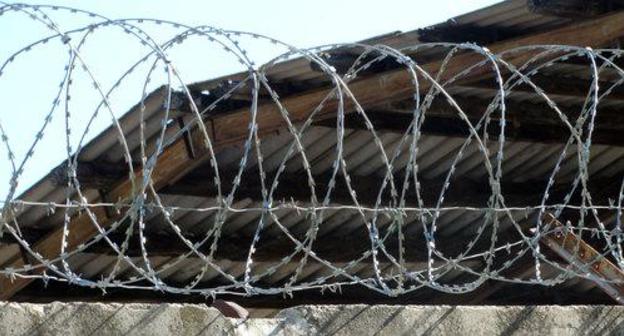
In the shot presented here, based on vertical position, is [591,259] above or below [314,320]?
below

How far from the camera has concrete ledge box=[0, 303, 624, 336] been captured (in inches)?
203

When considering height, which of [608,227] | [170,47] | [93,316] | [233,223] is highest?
[170,47]

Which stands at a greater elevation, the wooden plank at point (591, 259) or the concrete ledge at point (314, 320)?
the concrete ledge at point (314, 320)

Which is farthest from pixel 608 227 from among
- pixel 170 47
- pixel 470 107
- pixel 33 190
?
pixel 170 47

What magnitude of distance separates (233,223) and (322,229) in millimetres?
793

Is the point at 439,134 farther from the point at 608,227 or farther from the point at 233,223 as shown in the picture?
the point at 608,227

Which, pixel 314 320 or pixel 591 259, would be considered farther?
pixel 591 259

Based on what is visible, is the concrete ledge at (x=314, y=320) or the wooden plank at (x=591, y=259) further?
the wooden plank at (x=591, y=259)

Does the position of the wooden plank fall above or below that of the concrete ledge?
below

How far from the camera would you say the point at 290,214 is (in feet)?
34.5

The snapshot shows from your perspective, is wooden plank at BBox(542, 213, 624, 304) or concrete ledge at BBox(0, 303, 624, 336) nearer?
concrete ledge at BBox(0, 303, 624, 336)

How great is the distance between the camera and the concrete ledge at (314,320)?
16.9 feet

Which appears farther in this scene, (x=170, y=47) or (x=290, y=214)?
(x=290, y=214)

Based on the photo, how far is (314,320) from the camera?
5586 millimetres
